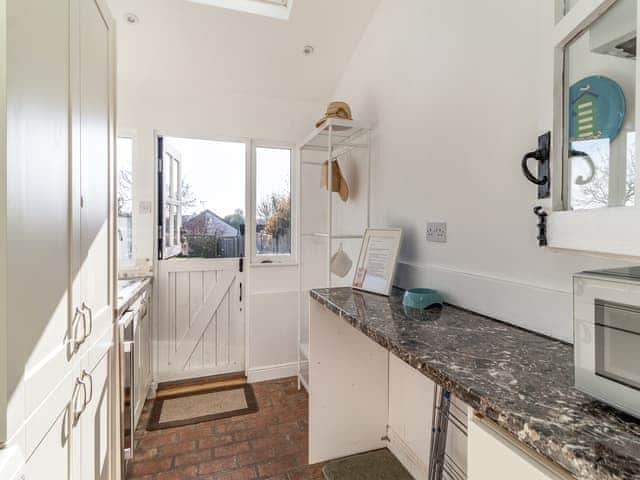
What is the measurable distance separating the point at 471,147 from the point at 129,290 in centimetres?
219

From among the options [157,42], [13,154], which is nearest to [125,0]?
[157,42]

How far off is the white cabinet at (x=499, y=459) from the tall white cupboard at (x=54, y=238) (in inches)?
38.2

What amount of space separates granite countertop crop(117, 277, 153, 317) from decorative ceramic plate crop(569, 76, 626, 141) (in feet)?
6.44

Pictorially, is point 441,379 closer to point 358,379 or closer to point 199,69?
point 358,379

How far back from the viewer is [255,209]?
3018 millimetres

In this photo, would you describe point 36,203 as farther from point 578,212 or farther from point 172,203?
point 172,203

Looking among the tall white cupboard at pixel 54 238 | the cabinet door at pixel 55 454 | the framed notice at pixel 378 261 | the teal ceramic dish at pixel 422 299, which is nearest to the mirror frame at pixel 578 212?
the teal ceramic dish at pixel 422 299

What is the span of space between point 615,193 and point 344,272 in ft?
5.92

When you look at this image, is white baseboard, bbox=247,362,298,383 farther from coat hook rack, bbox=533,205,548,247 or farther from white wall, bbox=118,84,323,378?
coat hook rack, bbox=533,205,548,247

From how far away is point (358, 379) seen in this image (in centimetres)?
199

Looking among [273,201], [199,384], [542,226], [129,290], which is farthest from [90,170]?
[199,384]

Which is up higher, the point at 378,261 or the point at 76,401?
the point at 378,261

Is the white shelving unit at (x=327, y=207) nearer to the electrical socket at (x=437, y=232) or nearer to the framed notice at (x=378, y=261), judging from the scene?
the framed notice at (x=378, y=261)

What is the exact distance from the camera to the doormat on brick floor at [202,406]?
92.6 inches
